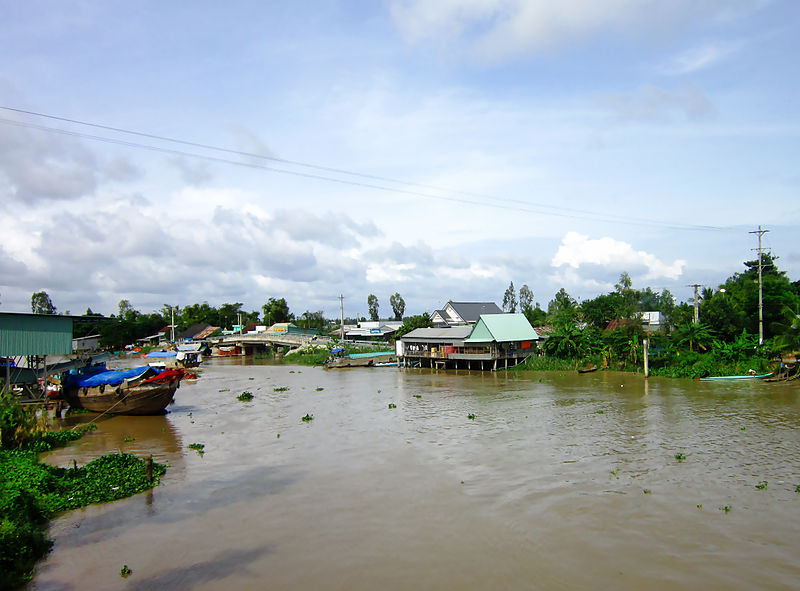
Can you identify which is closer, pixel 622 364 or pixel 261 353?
pixel 622 364

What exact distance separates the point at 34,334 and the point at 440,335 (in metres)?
31.6

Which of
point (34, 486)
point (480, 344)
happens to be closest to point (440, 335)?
point (480, 344)

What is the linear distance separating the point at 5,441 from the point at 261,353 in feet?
197

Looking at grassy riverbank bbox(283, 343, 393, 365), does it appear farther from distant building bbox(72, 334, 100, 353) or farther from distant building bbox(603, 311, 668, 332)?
distant building bbox(72, 334, 100, 353)

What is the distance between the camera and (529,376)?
38.4 metres

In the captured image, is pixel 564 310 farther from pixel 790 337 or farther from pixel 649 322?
pixel 790 337

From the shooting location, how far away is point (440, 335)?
47.5 metres

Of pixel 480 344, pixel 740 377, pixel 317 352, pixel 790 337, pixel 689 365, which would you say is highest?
pixel 790 337

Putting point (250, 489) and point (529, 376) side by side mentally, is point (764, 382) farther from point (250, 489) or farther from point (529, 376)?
point (250, 489)

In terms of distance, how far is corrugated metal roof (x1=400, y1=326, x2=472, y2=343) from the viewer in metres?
46.1

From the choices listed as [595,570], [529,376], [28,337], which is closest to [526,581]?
[595,570]

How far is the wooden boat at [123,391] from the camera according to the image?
24453 millimetres

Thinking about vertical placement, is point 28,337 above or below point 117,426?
above

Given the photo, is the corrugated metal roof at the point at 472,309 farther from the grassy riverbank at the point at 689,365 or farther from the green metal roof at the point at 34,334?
the green metal roof at the point at 34,334
